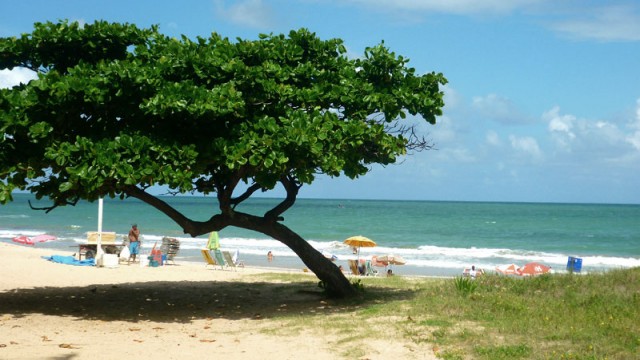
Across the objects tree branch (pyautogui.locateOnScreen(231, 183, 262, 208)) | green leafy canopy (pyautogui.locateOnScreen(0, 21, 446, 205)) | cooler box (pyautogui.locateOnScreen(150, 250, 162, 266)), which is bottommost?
cooler box (pyautogui.locateOnScreen(150, 250, 162, 266))

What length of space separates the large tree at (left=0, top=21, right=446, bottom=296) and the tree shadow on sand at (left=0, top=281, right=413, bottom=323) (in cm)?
111

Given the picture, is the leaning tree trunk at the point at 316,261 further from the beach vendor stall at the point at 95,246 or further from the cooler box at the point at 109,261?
the beach vendor stall at the point at 95,246

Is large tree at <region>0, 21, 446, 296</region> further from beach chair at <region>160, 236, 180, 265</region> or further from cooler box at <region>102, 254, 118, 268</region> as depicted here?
beach chair at <region>160, 236, 180, 265</region>

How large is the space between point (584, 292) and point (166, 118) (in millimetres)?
7570

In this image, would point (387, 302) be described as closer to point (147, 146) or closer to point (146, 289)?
point (147, 146)

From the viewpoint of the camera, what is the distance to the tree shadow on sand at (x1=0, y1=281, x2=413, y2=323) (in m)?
12.5

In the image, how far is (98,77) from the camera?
10859 millimetres

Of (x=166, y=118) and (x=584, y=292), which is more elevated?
(x=166, y=118)

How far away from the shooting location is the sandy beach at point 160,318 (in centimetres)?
930

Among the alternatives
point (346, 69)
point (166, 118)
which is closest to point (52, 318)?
point (166, 118)

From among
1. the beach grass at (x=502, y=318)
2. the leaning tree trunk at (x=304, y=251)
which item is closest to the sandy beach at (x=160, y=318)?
the beach grass at (x=502, y=318)

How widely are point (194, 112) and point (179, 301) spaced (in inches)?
202

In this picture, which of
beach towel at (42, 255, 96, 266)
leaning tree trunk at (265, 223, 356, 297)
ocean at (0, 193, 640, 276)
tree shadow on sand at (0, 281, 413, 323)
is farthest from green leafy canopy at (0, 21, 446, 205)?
ocean at (0, 193, 640, 276)

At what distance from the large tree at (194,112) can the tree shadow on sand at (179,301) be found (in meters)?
1.11
